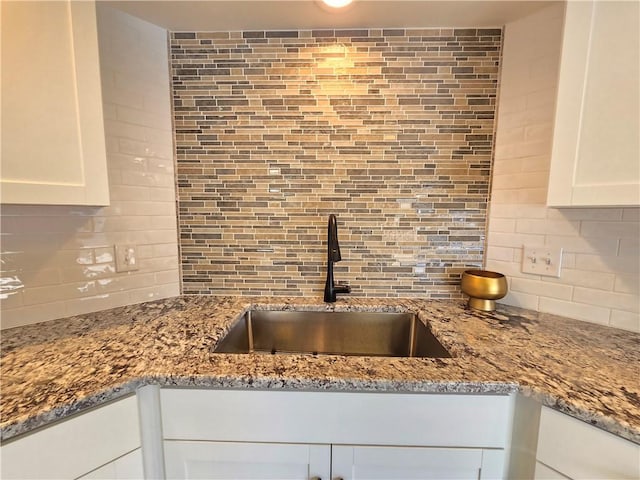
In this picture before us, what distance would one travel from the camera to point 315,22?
3.70 feet

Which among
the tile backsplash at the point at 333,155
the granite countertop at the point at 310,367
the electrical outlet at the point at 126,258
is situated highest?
the tile backsplash at the point at 333,155

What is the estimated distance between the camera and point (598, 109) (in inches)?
30.4

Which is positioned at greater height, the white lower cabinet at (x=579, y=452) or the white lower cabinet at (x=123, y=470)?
the white lower cabinet at (x=579, y=452)

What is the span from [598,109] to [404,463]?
107cm

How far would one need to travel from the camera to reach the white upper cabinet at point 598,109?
0.73 metres

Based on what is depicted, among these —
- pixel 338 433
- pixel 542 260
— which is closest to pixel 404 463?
pixel 338 433

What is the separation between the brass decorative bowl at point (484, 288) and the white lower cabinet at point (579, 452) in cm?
49

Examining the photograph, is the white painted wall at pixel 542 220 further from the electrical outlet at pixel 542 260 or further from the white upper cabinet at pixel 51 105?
the white upper cabinet at pixel 51 105

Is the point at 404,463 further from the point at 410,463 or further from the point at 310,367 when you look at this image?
the point at 310,367

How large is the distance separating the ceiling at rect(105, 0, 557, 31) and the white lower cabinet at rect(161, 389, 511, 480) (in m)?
1.28

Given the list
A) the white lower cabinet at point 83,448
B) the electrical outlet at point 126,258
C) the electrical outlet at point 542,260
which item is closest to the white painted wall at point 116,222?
the electrical outlet at point 126,258

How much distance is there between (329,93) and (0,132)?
1.03 m

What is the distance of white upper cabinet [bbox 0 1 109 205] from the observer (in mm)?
710

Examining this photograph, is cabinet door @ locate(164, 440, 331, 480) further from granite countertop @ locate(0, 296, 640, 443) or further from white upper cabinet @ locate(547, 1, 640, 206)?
white upper cabinet @ locate(547, 1, 640, 206)
